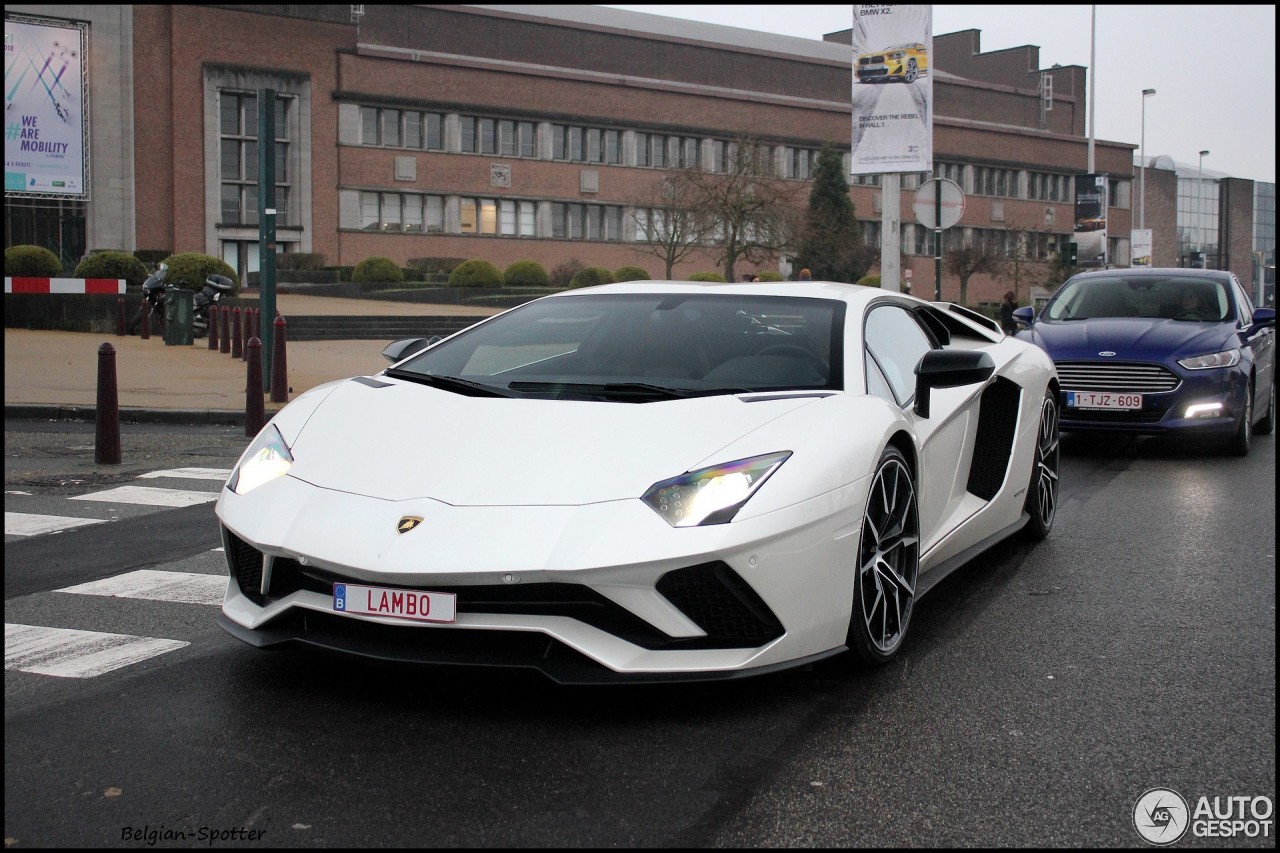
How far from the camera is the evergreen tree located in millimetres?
→ 64562

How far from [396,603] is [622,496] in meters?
0.68

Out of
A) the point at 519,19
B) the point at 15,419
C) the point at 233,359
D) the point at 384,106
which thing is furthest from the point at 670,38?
the point at 15,419

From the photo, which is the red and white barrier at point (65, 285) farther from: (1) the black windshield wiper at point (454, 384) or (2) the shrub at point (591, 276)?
(1) the black windshield wiper at point (454, 384)

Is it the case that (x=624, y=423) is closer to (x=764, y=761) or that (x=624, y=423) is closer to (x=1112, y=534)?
(x=764, y=761)

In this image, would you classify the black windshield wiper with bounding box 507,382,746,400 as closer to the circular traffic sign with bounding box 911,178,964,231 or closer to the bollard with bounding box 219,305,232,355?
the circular traffic sign with bounding box 911,178,964,231

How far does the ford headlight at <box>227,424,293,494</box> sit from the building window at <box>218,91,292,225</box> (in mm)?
53560

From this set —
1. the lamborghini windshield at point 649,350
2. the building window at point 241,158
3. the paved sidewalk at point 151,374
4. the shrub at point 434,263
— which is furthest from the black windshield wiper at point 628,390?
the building window at point 241,158

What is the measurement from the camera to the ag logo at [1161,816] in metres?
3.01

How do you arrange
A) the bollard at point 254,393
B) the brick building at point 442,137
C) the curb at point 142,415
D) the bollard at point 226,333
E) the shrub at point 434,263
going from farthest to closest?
the shrub at point 434,263, the brick building at point 442,137, the bollard at point 226,333, the curb at point 142,415, the bollard at point 254,393

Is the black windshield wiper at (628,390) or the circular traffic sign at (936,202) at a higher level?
the circular traffic sign at (936,202)

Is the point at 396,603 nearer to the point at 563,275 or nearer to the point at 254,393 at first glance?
the point at 254,393

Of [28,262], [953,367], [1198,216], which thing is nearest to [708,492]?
[953,367]

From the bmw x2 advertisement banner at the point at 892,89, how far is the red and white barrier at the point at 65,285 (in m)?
14.9

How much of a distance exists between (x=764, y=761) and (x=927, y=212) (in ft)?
54.4
